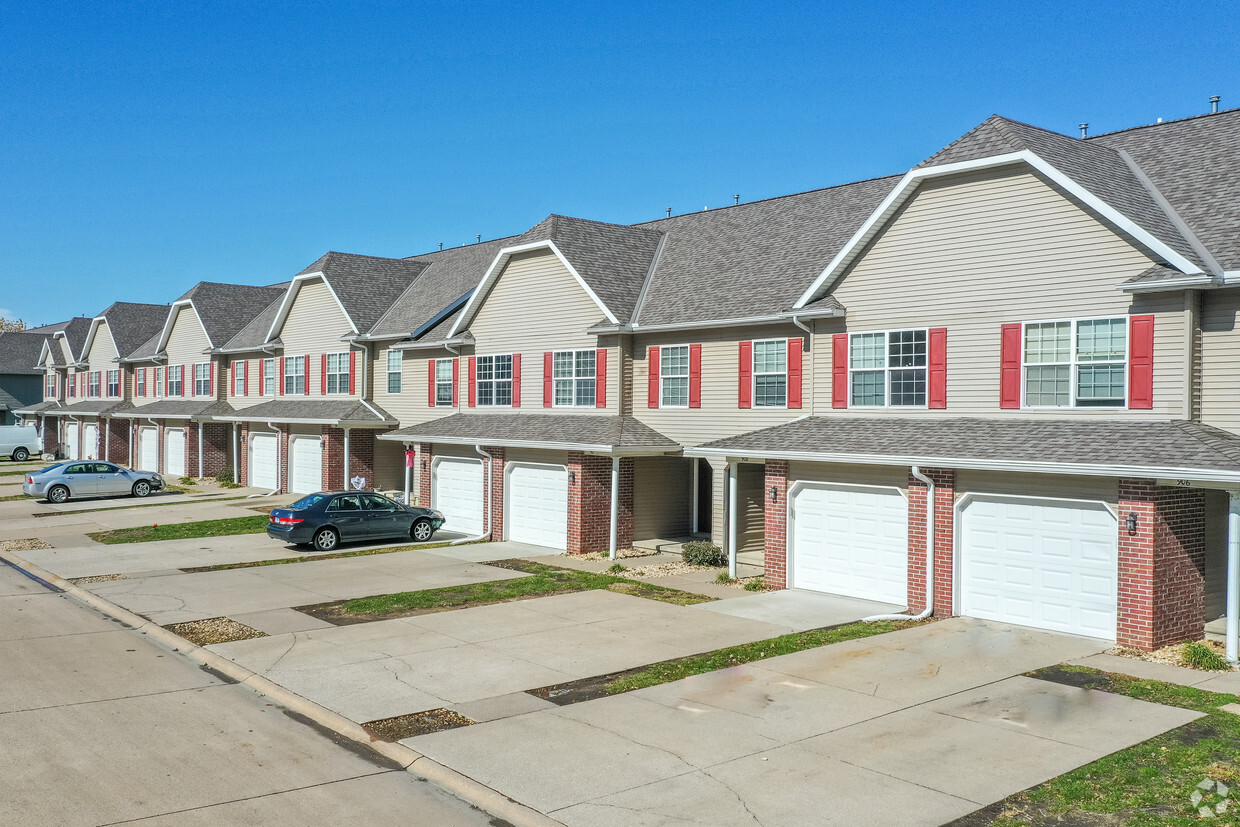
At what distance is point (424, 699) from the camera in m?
12.4

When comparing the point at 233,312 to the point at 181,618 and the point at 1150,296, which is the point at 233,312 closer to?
the point at 181,618

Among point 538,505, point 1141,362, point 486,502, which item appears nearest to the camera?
point 1141,362

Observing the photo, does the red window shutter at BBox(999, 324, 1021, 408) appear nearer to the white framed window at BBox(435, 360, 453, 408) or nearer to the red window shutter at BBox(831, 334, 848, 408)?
the red window shutter at BBox(831, 334, 848, 408)

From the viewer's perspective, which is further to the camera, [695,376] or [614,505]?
[695,376]

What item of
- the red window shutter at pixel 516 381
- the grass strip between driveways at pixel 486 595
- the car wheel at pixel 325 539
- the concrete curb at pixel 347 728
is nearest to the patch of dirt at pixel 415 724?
the concrete curb at pixel 347 728

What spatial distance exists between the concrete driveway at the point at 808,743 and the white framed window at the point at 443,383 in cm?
1988

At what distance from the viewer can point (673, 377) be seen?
2536 cm

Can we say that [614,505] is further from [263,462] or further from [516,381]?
[263,462]

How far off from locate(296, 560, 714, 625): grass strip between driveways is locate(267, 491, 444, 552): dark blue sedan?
5968 millimetres

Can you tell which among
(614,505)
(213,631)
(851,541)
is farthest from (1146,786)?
(614,505)

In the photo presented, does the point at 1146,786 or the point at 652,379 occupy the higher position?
the point at 652,379

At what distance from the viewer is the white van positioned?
2361 inches

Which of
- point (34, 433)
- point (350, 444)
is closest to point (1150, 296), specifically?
point (350, 444)

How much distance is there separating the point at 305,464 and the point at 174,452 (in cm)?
1432
